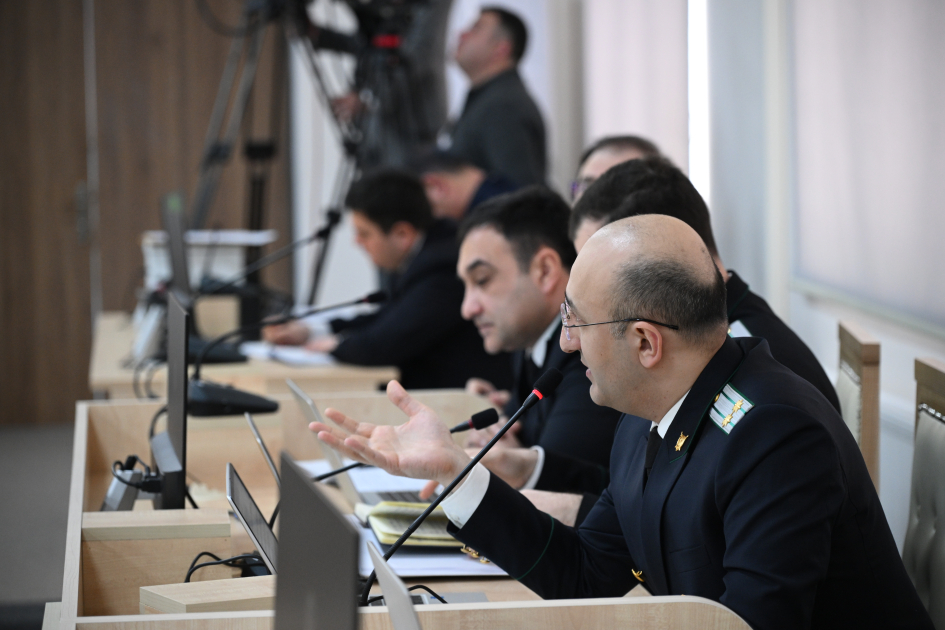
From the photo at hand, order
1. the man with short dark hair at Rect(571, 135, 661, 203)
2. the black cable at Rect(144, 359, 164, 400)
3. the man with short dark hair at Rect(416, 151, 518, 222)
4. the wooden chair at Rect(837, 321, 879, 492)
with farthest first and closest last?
1. the man with short dark hair at Rect(416, 151, 518, 222)
2. the black cable at Rect(144, 359, 164, 400)
3. the man with short dark hair at Rect(571, 135, 661, 203)
4. the wooden chair at Rect(837, 321, 879, 492)

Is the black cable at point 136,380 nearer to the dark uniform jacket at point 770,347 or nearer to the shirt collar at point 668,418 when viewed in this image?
the dark uniform jacket at point 770,347

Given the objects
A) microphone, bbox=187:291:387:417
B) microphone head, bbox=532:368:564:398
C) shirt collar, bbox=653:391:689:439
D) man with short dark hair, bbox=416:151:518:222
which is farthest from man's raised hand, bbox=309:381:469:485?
man with short dark hair, bbox=416:151:518:222

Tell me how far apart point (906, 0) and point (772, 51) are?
21.9 inches

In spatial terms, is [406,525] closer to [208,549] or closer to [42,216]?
[208,549]

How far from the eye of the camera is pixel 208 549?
1180 millimetres

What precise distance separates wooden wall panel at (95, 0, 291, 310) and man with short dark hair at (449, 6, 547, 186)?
78.9 inches

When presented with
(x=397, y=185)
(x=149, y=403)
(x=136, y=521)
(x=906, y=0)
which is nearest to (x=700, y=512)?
(x=136, y=521)

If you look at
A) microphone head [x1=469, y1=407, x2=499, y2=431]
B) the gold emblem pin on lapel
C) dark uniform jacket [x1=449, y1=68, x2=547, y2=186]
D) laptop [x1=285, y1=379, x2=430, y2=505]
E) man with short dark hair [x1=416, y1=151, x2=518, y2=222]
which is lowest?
laptop [x1=285, y1=379, x2=430, y2=505]

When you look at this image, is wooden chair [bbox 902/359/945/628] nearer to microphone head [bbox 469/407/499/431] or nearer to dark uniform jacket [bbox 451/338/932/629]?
dark uniform jacket [bbox 451/338/932/629]

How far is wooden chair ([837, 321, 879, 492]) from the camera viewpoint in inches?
55.4

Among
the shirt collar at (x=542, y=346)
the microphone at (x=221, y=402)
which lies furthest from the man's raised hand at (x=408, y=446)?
the shirt collar at (x=542, y=346)

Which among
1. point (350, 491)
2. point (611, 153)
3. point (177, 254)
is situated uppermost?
point (611, 153)

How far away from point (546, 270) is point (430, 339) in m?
0.84

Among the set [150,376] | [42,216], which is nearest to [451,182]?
[150,376]
